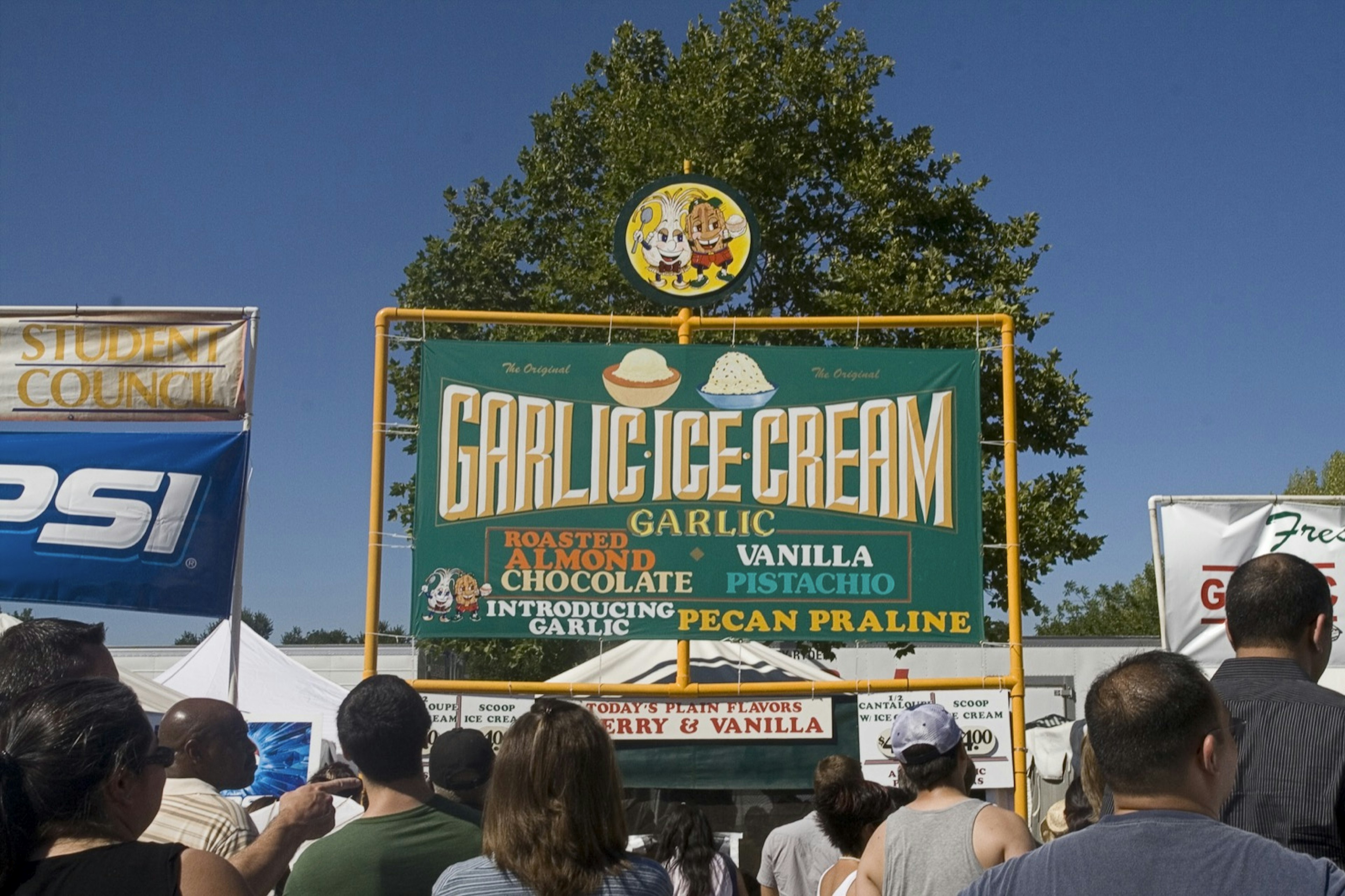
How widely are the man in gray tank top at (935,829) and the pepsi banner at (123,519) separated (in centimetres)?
Result: 470

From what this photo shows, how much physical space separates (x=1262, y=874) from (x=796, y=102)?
56.2ft

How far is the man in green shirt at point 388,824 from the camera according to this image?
3299mm

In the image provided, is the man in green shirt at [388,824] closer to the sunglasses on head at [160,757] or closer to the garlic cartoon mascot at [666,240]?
the sunglasses on head at [160,757]

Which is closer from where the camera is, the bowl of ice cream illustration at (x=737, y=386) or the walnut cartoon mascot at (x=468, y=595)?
the walnut cartoon mascot at (x=468, y=595)

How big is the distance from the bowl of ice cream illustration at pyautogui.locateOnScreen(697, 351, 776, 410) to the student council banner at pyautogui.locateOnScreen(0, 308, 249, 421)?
307 centimetres

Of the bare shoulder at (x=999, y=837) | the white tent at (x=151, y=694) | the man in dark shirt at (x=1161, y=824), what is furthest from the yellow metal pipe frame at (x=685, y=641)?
the man in dark shirt at (x=1161, y=824)

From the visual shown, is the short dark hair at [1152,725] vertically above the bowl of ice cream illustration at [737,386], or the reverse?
→ the bowl of ice cream illustration at [737,386]

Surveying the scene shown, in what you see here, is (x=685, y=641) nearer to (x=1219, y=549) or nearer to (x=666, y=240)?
(x=666, y=240)

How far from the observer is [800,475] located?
28.7ft

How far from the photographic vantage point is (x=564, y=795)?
8.80 ft

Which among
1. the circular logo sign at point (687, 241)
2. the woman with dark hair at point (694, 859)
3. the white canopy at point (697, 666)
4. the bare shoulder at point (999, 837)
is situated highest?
the circular logo sign at point (687, 241)

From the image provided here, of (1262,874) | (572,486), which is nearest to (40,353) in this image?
(572,486)

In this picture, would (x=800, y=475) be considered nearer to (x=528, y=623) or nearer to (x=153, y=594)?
(x=528, y=623)

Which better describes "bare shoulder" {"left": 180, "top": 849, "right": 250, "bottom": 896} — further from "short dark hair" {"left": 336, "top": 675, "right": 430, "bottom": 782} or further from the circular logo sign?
the circular logo sign
